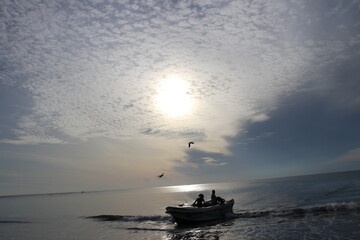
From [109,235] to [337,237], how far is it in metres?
20.1

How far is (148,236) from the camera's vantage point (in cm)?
2320

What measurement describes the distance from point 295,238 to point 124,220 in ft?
81.1

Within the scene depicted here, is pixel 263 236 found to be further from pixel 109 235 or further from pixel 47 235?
pixel 47 235

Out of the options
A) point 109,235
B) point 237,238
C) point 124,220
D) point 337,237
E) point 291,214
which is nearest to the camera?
point 337,237

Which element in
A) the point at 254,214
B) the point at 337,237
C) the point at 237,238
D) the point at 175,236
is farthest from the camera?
the point at 254,214

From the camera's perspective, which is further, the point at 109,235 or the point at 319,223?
the point at 109,235

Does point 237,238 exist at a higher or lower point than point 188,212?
lower

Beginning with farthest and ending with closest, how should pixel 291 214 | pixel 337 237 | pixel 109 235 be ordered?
pixel 291 214
pixel 109 235
pixel 337 237

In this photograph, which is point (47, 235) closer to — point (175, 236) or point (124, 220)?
point (124, 220)

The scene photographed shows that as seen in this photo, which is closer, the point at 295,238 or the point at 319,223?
the point at 295,238

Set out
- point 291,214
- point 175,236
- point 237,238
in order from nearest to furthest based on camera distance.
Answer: point 237,238, point 175,236, point 291,214

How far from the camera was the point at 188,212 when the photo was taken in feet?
83.3

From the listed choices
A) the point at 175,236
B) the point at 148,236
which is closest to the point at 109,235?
the point at 148,236

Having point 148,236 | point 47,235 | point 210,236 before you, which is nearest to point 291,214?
point 210,236
